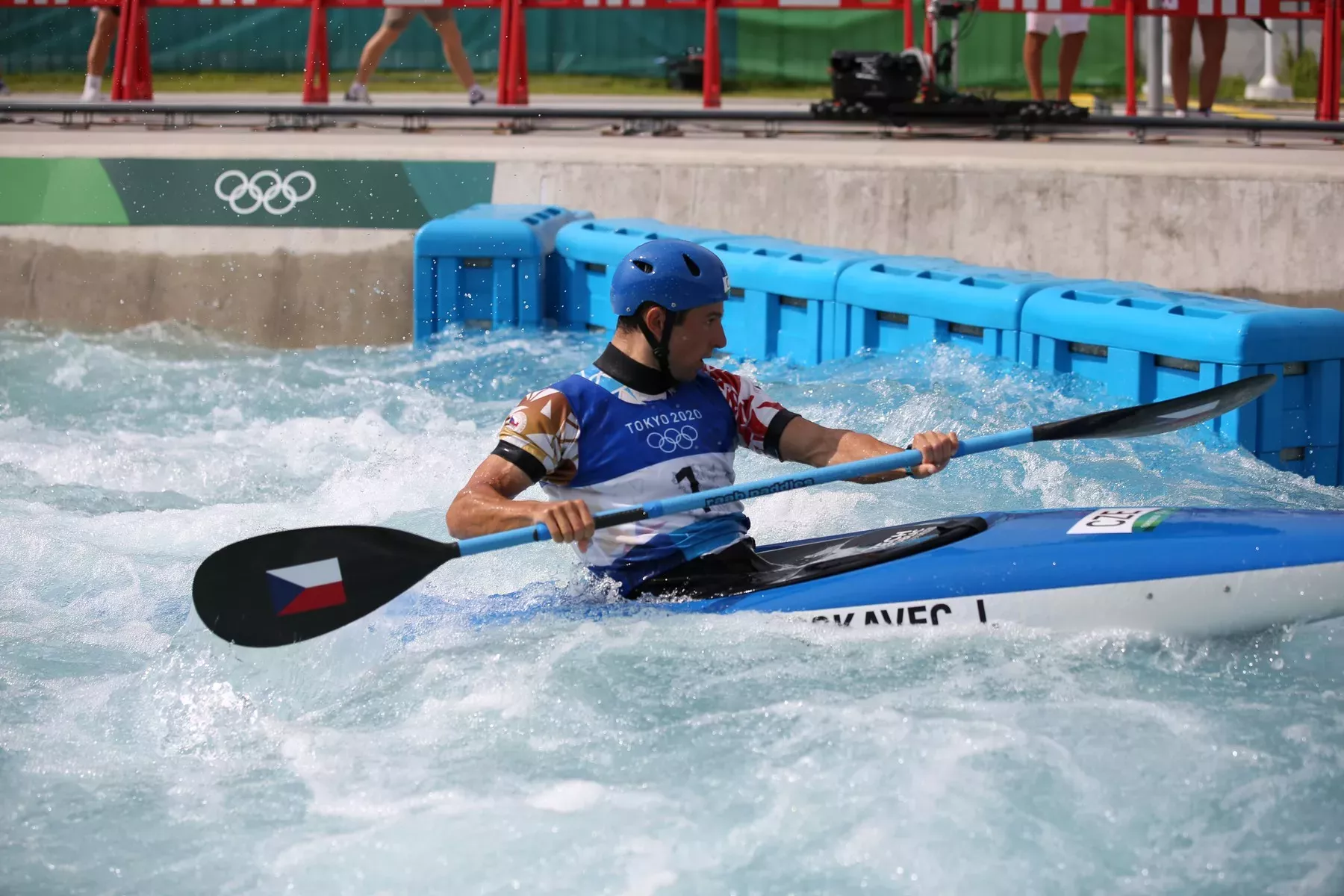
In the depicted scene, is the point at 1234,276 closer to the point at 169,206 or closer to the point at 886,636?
the point at 886,636

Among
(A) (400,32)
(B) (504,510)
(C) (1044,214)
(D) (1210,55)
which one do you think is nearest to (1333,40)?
(D) (1210,55)

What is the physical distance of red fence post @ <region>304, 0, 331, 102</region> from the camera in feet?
35.3

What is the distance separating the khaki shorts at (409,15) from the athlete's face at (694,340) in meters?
7.33

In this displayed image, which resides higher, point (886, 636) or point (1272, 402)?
point (1272, 402)

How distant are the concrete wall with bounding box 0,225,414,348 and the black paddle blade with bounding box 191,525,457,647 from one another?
17.1ft

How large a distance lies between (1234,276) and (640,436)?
469cm

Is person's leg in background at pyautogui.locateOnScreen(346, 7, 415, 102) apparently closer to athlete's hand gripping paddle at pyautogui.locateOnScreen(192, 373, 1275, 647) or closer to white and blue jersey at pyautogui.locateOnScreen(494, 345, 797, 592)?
white and blue jersey at pyautogui.locateOnScreen(494, 345, 797, 592)

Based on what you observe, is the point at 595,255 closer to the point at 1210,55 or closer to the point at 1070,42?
the point at 1070,42

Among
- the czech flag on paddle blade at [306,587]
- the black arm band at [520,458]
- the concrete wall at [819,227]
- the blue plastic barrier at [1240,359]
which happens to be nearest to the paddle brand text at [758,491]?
the black arm band at [520,458]

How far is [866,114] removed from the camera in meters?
9.85

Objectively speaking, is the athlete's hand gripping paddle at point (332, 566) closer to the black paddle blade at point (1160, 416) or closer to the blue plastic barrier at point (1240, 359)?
the black paddle blade at point (1160, 416)

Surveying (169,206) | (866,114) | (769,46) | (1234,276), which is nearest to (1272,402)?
(1234,276)

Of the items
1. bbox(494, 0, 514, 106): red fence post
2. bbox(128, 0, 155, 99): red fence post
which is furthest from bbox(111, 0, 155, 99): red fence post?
bbox(494, 0, 514, 106): red fence post

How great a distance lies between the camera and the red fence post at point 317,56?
10766 mm
